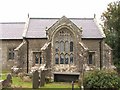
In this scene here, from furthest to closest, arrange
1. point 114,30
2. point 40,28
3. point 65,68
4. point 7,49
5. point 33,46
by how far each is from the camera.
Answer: point 114,30 < point 7,49 < point 40,28 < point 33,46 < point 65,68

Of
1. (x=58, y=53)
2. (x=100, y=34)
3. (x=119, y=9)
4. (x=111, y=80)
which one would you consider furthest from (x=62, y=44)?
(x=119, y=9)

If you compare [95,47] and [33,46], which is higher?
[33,46]

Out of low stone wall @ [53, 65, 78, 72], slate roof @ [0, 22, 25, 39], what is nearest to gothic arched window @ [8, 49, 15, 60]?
slate roof @ [0, 22, 25, 39]

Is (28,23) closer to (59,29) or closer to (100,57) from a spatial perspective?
(59,29)

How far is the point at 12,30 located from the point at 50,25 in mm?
7744

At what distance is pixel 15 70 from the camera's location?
40.2 m

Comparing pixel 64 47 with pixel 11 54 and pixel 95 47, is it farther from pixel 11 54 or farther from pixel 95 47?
pixel 11 54

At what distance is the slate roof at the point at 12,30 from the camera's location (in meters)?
46.1

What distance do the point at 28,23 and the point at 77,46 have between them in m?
8.41

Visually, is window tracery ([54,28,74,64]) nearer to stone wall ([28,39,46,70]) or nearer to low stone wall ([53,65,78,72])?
low stone wall ([53,65,78,72])

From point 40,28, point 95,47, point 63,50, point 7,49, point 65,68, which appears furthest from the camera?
point 7,49

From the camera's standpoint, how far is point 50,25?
141 feet

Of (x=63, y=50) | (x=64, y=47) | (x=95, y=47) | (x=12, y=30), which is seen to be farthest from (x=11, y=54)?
(x=95, y=47)

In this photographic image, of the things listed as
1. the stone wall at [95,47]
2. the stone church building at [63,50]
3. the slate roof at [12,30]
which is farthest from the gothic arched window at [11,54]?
the stone wall at [95,47]
